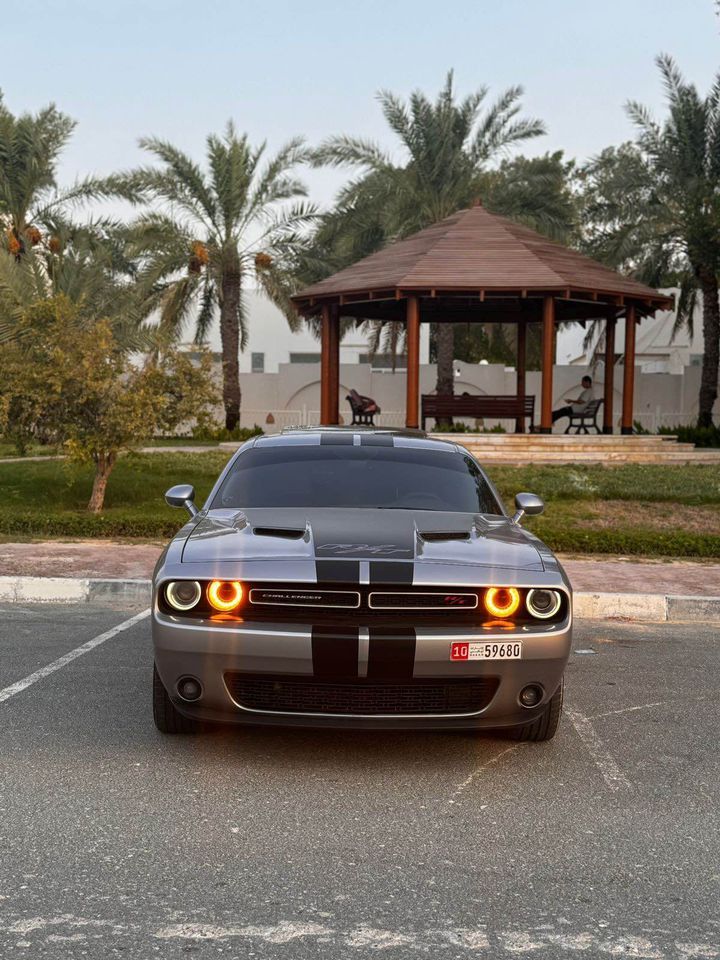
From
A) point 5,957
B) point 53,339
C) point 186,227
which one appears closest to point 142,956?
point 5,957

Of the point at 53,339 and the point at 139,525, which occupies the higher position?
the point at 53,339

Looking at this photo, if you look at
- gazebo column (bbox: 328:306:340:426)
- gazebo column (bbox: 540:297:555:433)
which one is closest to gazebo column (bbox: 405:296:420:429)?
gazebo column (bbox: 328:306:340:426)

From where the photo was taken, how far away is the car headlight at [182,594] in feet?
15.6

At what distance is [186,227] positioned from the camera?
30.4m

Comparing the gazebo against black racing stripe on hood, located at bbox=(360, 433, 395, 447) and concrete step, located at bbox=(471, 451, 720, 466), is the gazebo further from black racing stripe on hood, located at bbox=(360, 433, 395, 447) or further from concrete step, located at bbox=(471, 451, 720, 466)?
black racing stripe on hood, located at bbox=(360, 433, 395, 447)

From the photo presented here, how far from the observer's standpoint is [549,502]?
15672mm

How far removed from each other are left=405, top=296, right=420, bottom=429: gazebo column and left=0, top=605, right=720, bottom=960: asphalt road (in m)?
18.5

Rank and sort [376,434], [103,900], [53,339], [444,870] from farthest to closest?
[53,339] → [376,434] → [444,870] → [103,900]

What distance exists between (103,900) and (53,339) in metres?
11.6

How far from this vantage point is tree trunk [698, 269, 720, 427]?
103 feet

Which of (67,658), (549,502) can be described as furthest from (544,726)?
(549,502)

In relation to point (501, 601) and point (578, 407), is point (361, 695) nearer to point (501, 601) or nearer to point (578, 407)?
point (501, 601)

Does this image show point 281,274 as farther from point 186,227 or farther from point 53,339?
point 53,339

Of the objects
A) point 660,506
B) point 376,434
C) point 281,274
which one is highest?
point 281,274
